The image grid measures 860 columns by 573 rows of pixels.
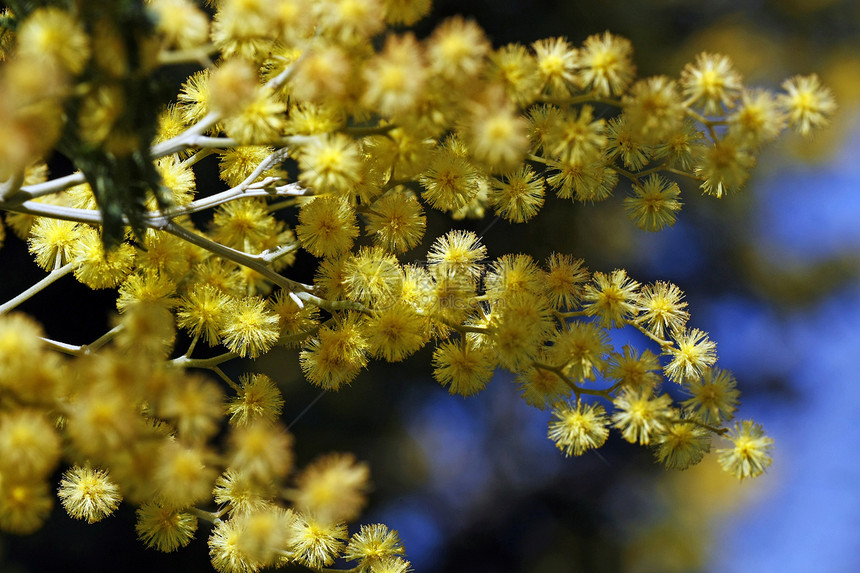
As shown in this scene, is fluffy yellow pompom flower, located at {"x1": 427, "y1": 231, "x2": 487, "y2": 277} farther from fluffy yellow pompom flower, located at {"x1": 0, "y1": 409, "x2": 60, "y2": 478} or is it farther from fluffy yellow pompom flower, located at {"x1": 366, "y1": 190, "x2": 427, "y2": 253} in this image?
fluffy yellow pompom flower, located at {"x1": 0, "y1": 409, "x2": 60, "y2": 478}

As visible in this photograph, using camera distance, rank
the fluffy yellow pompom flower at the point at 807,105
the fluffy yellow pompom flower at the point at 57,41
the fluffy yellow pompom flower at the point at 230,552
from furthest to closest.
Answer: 1. the fluffy yellow pompom flower at the point at 230,552
2. the fluffy yellow pompom flower at the point at 807,105
3. the fluffy yellow pompom flower at the point at 57,41

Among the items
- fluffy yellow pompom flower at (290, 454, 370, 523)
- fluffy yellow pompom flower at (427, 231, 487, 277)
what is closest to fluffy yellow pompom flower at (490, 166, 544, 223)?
fluffy yellow pompom flower at (427, 231, 487, 277)

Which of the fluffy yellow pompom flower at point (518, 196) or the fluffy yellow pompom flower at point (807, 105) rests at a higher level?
the fluffy yellow pompom flower at point (807, 105)

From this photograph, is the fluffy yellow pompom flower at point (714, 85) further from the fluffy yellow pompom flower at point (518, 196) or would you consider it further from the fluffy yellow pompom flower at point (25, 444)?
the fluffy yellow pompom flower at point (25, 444)

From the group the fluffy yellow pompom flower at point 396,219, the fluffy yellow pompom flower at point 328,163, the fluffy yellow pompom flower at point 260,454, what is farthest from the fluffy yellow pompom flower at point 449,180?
the fluffy yellow pompom flower at point 260,454

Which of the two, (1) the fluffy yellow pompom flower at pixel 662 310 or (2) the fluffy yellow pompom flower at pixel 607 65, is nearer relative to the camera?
(2) the fluffy yellow pompom flower at pixel 607 65

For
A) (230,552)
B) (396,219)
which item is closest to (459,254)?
(396,219)
